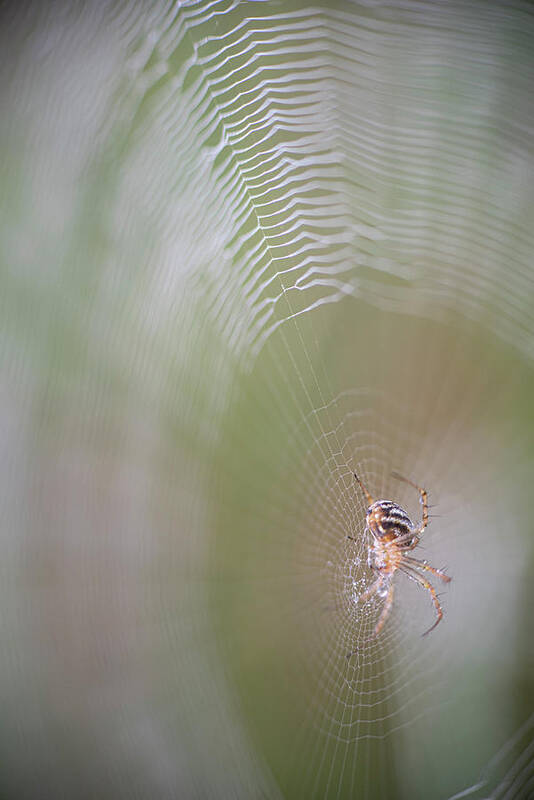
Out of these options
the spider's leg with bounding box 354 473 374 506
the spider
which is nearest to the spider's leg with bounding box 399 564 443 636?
the spider

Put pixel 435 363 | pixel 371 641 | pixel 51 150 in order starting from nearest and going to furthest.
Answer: pixel 51 150 < pixel 435 363 < pixel 371 641

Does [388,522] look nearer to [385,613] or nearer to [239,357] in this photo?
[385,613]

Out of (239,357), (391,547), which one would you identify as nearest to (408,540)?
(391,547)

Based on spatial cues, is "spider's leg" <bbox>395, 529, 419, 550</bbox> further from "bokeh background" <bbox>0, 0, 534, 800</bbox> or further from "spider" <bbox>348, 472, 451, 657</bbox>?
"bokeh background" <bbox>0, 0, 534, 800</bbox>

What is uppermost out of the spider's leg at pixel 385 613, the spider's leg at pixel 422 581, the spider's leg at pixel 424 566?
the spider's leg at pixel 424 566

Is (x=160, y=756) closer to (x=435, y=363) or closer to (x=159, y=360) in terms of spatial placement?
(x=159, y=360)

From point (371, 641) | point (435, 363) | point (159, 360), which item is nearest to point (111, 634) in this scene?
point (159, 360)

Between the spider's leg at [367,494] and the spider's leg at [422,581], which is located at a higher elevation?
the spider's leg at [367,494]

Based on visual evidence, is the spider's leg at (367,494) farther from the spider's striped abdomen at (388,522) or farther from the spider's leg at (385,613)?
the spider's leg at (385,613)

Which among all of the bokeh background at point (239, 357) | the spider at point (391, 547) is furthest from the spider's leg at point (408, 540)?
the bokeh background at point (239, 357)
